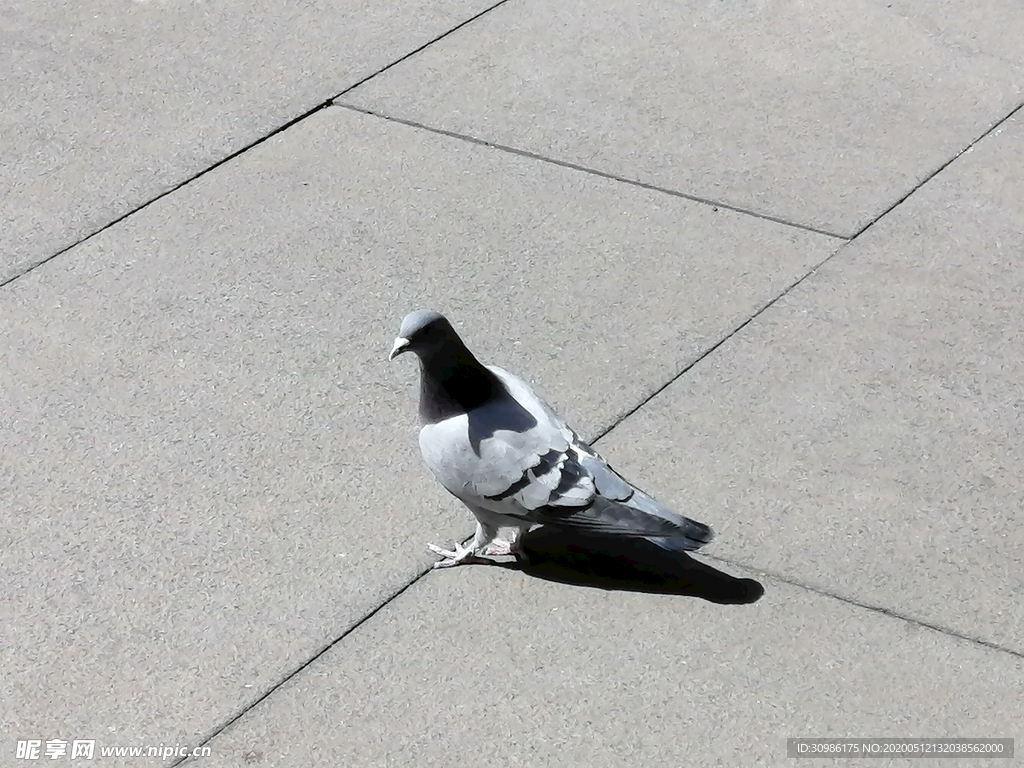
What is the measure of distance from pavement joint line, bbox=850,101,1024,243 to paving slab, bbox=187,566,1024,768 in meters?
2.10

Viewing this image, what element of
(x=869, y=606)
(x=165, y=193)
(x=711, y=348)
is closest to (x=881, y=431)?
(x=711, y=348)

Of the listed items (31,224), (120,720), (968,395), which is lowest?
(968,395)

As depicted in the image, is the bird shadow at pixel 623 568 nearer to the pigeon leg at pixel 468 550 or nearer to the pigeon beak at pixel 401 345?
the pigeon leg at pixel 468 550

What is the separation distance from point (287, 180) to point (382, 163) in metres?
0.42

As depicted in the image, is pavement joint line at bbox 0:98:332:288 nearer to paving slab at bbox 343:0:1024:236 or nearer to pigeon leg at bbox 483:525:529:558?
paving slab at bbox 343:0:1024:236

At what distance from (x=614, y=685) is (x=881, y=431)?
142cm

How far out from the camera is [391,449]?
4.52 meters

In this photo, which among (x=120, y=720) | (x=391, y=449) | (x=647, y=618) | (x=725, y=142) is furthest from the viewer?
(x=725, y=142)

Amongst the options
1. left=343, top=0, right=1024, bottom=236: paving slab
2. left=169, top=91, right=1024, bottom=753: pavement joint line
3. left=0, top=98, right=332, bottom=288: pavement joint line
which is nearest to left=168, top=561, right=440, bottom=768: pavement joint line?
left=169, top=91, right=1024, bottom=753: pavement joint line

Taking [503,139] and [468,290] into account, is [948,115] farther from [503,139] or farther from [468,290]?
[468,290]

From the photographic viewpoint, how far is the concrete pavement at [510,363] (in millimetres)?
3711

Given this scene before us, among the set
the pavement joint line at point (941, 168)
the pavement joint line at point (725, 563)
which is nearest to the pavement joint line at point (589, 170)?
the pavement joint line at point (941, 168)

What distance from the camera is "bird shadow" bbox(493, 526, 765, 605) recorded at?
13.1 ft

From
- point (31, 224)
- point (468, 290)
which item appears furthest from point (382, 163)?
point (31, 224)
